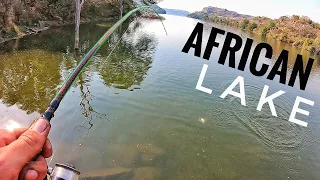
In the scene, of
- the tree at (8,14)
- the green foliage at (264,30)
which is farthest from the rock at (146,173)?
the green foliage at (264,30)

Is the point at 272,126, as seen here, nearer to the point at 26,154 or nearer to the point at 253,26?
the point at 26,154

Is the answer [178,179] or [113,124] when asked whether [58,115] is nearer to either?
[113,124]

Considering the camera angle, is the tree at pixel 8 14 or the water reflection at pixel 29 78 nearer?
the water reflection at pixel 29 78

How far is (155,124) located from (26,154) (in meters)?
8.66

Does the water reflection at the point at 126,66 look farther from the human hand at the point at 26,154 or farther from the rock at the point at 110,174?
the human hand at the point at 26,154

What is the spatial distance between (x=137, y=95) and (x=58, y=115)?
4383 millimetres

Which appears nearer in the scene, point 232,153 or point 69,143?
point 69,143

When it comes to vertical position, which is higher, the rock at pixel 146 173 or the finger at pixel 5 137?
the finger at pixel 5 137

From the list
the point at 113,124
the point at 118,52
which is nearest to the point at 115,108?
the point at 113,124

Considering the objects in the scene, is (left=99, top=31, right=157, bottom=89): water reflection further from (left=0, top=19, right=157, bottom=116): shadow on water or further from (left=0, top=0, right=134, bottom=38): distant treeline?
(left=0, top=0, right=134, bottom=38): distant treeline

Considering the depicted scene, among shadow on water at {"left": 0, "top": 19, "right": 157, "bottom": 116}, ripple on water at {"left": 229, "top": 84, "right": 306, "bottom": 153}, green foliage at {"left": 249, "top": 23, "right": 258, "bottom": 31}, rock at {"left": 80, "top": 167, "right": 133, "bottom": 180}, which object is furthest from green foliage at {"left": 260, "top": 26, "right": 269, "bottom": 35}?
rock at {"left": 80, "top": 167, "right": 133, "bottom": 180}

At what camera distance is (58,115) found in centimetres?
1035

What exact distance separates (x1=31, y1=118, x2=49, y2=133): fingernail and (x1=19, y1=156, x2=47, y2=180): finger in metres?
0.29

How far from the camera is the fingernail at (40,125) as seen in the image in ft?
7.81
